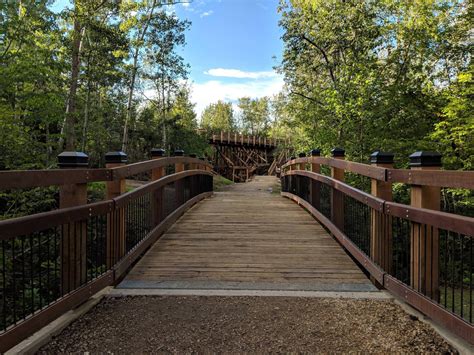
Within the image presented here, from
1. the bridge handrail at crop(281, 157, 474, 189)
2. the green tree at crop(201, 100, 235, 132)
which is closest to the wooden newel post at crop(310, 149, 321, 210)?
the bridge handrail at crop(281, 157, 474, 189)

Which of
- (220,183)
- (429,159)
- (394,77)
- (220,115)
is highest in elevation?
(220,115)

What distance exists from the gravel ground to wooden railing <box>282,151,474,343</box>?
0.21 m

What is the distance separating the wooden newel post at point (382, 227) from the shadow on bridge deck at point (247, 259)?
28 centimetres

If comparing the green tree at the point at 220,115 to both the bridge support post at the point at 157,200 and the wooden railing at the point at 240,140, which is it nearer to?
the wooden railing at the point at 240,140

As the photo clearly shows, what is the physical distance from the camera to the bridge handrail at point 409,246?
202 centimetres

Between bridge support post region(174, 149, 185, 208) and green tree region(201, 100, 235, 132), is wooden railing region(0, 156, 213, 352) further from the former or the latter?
green tree region(201, 100, 235, 132)

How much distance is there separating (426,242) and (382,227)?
2.22 ft

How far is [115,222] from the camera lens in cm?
327

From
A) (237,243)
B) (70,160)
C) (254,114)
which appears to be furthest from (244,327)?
(254,114)

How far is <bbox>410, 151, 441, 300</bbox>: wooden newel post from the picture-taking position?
244cm

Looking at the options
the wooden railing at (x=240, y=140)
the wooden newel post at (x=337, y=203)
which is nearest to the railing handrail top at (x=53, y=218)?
the wooden newel post at (x=337, y=203)

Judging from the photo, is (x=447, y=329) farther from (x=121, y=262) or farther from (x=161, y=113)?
(x=161, y=113)

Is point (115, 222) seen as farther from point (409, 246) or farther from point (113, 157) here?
point (409, 246)

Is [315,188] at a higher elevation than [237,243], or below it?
higher
